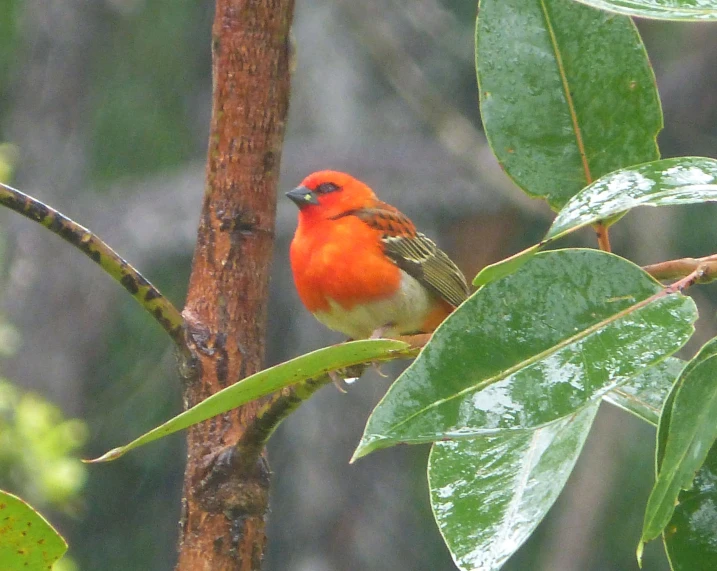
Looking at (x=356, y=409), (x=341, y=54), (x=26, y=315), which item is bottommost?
(x=356, y=409)

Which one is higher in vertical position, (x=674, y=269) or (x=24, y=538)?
(x=674, y=269)

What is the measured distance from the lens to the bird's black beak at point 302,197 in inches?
136

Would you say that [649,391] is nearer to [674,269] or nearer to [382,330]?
[674,269]

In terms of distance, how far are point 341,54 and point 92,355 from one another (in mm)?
2917

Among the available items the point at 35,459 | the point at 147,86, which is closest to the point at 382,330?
the point at 35,459

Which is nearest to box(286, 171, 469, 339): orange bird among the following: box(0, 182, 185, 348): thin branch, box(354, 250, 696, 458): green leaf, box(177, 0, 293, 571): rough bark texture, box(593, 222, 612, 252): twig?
box(177, 0, 293, 571): rough bark texture

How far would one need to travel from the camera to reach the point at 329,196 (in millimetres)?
3570

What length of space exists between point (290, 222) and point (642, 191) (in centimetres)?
710

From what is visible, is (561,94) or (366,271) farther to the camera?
(366,271)

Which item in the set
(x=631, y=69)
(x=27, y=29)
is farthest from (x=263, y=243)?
(x=27, y=29)

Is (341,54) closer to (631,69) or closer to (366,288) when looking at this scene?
(366,288)

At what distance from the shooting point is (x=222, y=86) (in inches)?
63.2

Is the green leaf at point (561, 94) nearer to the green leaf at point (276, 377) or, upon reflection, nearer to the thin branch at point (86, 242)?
the green leaf at point (276, 377)

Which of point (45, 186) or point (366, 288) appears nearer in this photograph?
point (366, 288)
